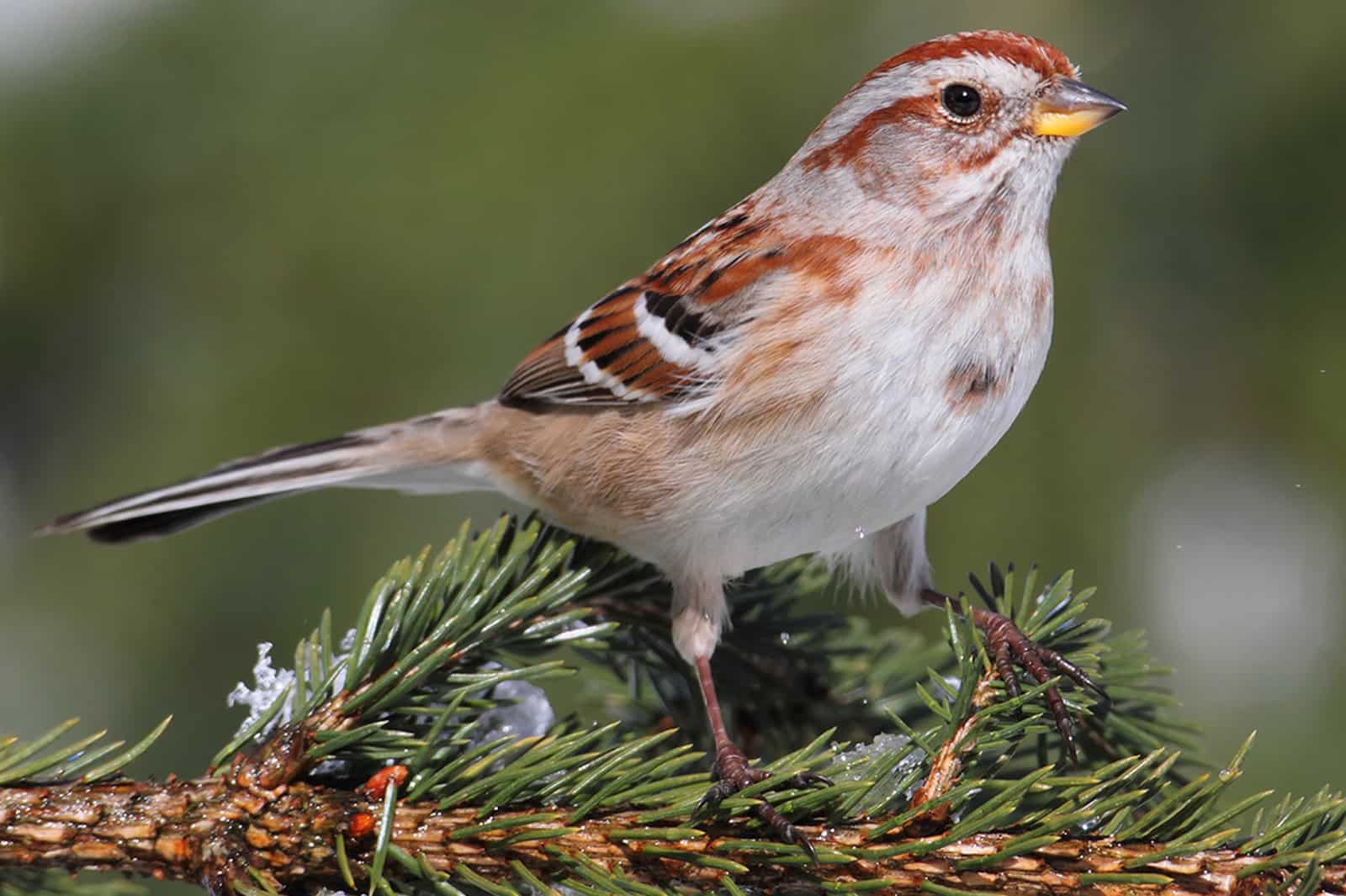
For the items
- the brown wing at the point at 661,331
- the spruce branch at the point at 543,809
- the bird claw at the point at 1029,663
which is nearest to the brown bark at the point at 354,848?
the spruce branch at the point at 543,809

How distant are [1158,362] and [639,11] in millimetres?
1379

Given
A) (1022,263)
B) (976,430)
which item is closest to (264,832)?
(976,430)

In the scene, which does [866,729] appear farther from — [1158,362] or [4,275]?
[4,275]

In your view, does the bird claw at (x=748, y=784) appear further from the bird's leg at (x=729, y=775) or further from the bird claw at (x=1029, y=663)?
the bird claw at (x=1029, y=663)

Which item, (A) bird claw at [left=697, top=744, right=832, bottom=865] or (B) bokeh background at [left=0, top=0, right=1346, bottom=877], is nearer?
(A) bird claw at [left=697, top=744, right=832, bottom=865]

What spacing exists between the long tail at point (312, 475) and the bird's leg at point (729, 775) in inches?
Answer: 31.2

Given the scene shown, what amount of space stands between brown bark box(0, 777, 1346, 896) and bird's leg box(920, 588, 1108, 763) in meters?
0.26

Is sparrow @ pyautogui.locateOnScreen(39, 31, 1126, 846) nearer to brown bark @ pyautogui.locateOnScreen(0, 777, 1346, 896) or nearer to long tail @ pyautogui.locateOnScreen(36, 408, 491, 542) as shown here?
long tail @ pyautogui.locateOnScreen(36, 408, 491, 542)

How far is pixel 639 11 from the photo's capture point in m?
2.96

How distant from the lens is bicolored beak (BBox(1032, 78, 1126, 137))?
2.08 m

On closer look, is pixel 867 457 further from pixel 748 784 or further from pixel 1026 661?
pixel 748 784

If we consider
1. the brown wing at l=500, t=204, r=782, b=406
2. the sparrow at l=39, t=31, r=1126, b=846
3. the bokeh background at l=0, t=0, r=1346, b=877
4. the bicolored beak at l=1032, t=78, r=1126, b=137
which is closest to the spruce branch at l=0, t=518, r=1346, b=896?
the sparrow at l=39, t=31, r=1126, b=846

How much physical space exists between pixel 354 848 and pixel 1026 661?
2.98 feet

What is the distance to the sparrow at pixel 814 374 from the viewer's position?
201cm
